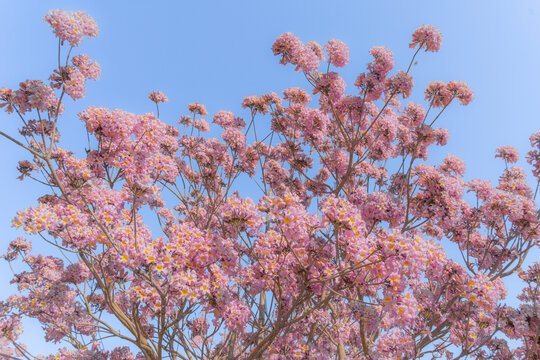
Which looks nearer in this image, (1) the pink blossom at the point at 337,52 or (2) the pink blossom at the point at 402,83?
(2) the pink blossom at the point at 402,83

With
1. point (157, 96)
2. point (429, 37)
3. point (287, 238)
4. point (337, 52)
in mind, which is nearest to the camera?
point (287, 238)

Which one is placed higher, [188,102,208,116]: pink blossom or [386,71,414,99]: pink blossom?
[188,102,208,116]: pink blossom

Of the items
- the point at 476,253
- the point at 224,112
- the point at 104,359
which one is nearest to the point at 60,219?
the point at 104,359

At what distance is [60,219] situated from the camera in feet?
15.4

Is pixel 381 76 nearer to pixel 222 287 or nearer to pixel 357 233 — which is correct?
pixel 357 233

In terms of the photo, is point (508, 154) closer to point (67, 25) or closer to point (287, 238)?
point (287, 238)

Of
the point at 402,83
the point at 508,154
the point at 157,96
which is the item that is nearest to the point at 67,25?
the point at 157,96

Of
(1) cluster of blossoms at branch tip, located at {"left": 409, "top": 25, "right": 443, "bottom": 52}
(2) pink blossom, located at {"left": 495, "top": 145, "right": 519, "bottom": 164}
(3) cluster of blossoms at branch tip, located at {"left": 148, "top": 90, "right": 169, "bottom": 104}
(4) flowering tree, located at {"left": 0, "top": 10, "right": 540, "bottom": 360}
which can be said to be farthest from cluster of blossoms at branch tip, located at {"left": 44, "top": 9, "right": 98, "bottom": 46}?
(2) pink blossom, located at {"left": 495, "top": 145, "right": 519, "bottom": 164}

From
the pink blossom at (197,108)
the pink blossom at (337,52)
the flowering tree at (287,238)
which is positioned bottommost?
the flowering tree at (287,238)

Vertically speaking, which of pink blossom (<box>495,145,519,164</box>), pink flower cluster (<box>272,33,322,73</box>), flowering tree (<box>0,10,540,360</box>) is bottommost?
flowering tree (<box>0,10,540,360</box>)

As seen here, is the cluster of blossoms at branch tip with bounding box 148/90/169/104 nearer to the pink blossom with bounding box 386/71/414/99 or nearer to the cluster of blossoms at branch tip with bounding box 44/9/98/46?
the cluster of blossoms at branch tip with bounding box 44/9/98/46

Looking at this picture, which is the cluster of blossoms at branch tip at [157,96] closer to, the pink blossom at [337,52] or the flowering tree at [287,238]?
the flowering tree at [287,238]

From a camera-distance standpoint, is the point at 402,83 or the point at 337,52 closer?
the point at 402,83

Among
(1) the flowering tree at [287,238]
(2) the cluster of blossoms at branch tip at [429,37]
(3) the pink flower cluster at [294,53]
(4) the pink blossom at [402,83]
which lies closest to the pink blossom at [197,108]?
(1) the flowering tree at [287,238]
